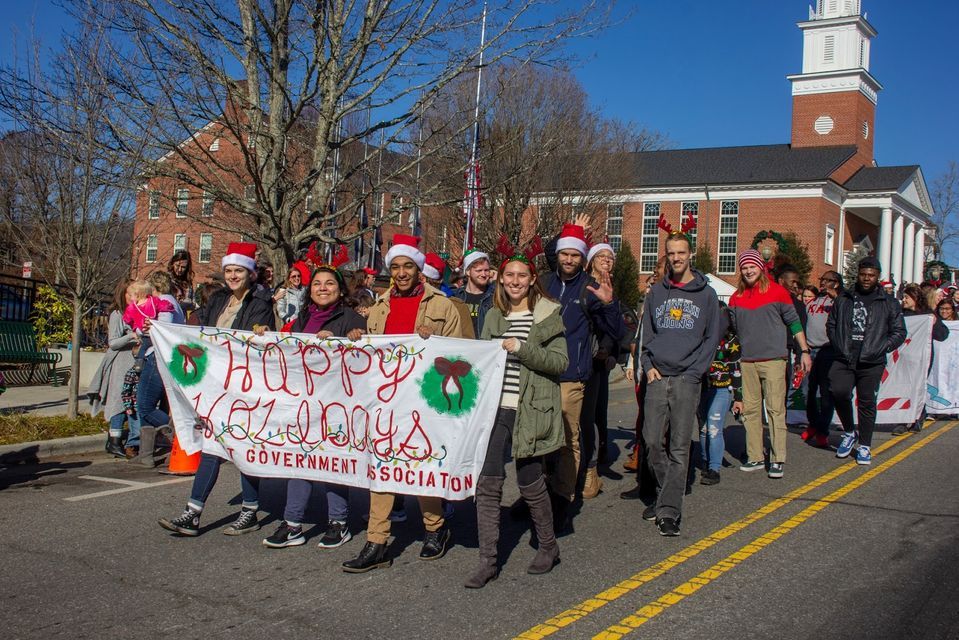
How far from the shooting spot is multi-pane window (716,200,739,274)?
57.5 m

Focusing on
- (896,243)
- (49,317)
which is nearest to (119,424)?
(49,317)

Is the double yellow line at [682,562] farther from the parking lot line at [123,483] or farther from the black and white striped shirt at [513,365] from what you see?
the parking lot line at [123,483]

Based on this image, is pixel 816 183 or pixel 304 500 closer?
pixel 304 500

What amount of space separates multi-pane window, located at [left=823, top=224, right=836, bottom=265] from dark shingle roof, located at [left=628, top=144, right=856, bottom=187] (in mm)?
3611

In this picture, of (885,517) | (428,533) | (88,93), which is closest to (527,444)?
(428,533)

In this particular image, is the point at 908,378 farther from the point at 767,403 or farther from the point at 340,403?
the point at 340,403

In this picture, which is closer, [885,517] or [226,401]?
[226,401]

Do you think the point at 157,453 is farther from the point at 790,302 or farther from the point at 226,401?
the point at 790,302

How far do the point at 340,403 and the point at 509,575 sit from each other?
5.04ft

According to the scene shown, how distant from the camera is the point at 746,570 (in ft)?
18.4

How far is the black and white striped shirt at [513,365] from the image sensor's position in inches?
214

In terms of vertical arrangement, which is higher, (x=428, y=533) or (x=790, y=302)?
(x=790, y=302)

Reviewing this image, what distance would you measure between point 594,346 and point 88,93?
6.22m

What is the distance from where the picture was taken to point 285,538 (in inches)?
237
